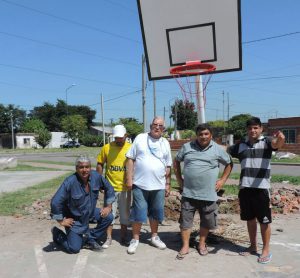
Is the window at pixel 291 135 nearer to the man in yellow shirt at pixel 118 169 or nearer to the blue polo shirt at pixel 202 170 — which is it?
the man in yellow shirt at pixel 118 169

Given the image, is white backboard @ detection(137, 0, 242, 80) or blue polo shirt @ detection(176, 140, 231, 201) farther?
white backboard @ detection(137, 0, 242, 80)

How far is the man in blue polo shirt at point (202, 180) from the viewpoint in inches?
214

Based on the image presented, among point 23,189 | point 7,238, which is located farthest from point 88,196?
point 23,189

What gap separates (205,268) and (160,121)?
6.55ft

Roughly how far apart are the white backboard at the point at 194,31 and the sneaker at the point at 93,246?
3.22 m

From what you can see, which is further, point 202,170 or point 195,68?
point 195,68

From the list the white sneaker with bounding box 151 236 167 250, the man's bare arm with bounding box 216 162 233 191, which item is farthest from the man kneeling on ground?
the man's bare arm with bounding box 216 162 233 191

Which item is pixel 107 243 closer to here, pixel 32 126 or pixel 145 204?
pixel 145 204

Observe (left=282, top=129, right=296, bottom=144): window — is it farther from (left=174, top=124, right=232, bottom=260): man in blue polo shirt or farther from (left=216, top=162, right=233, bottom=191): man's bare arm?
(left=174, top=124, right=232, bottom=260): man in blue polo shirt

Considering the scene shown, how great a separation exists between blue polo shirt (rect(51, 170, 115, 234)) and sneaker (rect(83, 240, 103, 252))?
216 millimetres

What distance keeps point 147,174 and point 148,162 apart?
0.16 meters

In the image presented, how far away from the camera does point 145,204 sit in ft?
19.2

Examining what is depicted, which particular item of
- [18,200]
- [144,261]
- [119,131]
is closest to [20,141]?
[18,200]

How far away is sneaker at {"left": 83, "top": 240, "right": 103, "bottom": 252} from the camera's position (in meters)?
5.86
